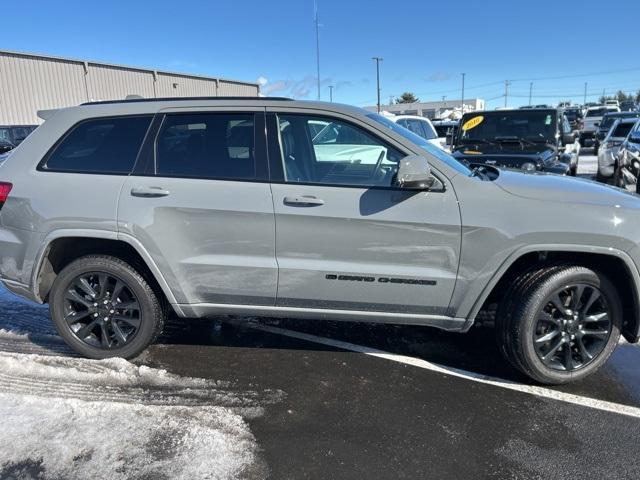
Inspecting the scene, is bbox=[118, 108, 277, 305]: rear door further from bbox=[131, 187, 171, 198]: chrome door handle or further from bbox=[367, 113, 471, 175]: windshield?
bbox=[367, 113, 471, 175]: windshield

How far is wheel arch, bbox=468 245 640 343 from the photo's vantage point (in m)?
3.07

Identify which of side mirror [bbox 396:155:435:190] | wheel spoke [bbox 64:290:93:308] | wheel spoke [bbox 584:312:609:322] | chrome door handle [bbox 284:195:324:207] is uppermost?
side mirror [bbox 396:155:435:190]

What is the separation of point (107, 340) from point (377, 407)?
2101 millimetres

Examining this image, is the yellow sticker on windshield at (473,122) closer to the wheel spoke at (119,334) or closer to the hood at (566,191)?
the hood at (566,191)

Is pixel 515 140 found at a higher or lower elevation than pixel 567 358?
higher

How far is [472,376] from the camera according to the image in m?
3.56

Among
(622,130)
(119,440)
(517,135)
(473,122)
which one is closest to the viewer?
(119,440)

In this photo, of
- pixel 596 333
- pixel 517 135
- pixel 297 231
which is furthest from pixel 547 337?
pixel 517 135

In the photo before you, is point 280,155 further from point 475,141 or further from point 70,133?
point 475,141

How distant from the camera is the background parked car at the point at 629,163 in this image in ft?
25.8

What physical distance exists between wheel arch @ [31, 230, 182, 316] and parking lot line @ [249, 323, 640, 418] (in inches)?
45.6

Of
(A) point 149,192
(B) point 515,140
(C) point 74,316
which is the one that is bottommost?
(C) point 74,316

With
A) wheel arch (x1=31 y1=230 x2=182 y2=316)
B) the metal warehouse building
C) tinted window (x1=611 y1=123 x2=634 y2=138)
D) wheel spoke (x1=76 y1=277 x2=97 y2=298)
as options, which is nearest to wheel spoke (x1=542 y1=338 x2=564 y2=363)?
wheel arch (x1=31 y1=230 x2=182 y2=316)

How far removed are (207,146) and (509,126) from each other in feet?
23.0
